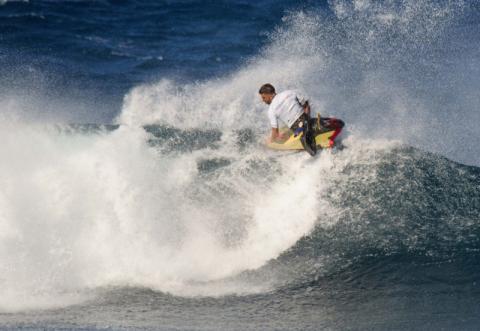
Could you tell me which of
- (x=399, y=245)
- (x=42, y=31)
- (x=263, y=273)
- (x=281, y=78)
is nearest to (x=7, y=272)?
(x=263, y=273)

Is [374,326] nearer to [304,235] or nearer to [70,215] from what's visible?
[304,235]

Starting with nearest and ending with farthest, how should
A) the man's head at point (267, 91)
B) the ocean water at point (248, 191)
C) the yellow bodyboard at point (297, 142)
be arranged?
the ocean water at point (248, 191), the man's head at point (267, 91), the yellow bodyboard at point (297, 142)

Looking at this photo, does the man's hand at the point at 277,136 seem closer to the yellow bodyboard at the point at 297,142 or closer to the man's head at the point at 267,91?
the yellow bodyboard at the point at 297,142

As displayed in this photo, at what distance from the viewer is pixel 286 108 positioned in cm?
958

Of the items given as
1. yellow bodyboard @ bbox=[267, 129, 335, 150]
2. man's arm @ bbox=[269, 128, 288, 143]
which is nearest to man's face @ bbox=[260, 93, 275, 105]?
man's arm @ bbox=[269, 128, 288, 143]

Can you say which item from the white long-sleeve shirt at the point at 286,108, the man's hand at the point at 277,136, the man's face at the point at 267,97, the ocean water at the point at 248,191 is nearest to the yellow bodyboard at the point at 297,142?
the man's hand at the point at 277,136

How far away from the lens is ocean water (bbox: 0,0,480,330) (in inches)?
306

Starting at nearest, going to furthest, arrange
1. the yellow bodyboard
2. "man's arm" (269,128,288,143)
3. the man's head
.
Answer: the man's head
"man's arm" (269,128,288,143)
the yellow bodyboard

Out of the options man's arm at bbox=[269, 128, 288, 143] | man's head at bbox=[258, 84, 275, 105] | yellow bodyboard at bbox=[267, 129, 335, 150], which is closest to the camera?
man's head at bbox=[258, 84, 275, 105]

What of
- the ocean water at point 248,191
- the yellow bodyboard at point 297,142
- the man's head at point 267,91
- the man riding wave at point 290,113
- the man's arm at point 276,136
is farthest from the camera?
the yellow bodyboard at point 297,142

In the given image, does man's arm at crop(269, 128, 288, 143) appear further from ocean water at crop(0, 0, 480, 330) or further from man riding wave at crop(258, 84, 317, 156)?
ocean water at crop(0, 0, 480, 330)

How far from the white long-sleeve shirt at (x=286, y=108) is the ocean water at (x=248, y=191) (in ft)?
2.78

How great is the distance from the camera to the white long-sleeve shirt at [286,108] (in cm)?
950

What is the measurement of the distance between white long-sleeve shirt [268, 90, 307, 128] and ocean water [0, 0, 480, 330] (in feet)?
2.78
